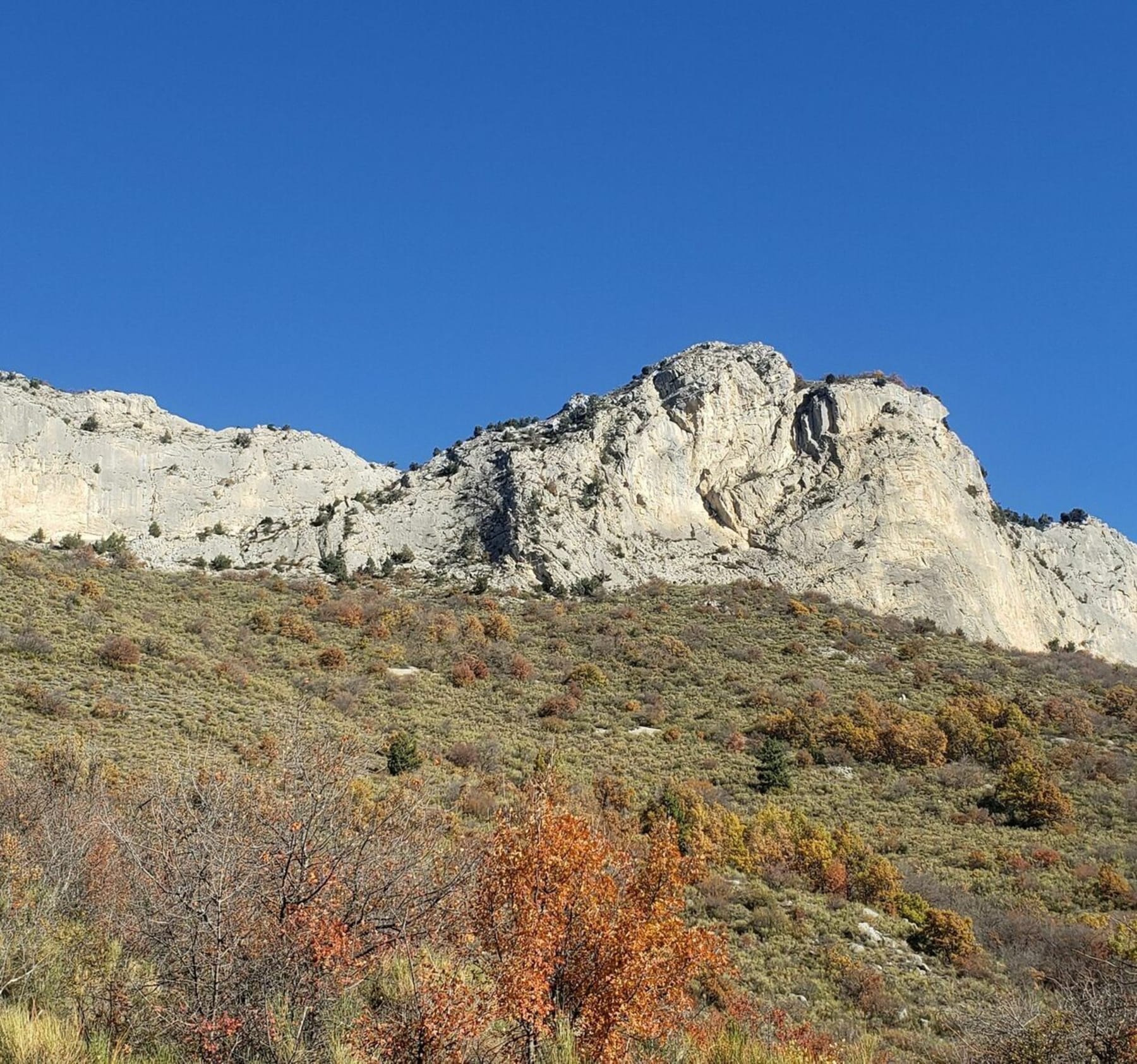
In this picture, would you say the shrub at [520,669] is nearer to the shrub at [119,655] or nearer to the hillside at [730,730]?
the hillside at [730,730]

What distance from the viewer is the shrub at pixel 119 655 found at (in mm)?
24453

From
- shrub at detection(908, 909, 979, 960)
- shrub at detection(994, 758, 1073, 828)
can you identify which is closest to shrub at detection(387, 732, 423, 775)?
shrub at detection(908, 909, 979, 960)

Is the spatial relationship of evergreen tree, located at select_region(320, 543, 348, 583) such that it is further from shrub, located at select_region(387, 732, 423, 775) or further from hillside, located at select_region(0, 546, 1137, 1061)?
shrub, located at select_region(387, 732, 423, 775)

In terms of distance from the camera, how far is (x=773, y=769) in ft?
80.8

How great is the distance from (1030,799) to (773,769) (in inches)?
281

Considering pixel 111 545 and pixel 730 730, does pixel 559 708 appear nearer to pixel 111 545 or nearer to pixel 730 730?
pixel 730 730

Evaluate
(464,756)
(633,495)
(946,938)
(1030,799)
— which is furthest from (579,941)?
(633,495)

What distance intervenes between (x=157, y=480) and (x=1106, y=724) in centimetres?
5081

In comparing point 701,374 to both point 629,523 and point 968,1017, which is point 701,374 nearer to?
point 629,523

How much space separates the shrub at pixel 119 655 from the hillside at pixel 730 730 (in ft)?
0.30

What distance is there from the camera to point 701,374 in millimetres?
56594

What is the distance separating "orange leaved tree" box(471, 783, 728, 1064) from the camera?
20.9ft

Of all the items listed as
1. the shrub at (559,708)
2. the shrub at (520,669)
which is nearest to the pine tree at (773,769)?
the shrub at (559,708)

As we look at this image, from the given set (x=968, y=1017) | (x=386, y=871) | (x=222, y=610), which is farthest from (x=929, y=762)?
(x=222, y=610)
